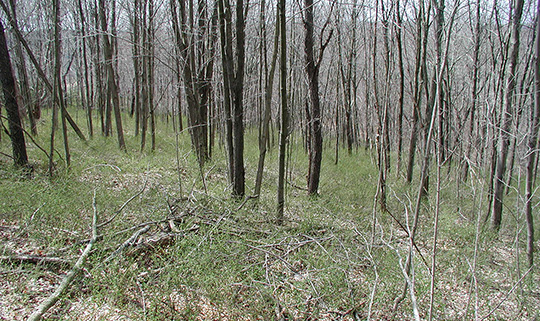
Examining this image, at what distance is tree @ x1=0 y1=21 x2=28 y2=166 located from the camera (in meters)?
4.19

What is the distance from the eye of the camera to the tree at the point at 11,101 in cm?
419

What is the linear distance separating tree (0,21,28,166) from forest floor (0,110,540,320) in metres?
0.26

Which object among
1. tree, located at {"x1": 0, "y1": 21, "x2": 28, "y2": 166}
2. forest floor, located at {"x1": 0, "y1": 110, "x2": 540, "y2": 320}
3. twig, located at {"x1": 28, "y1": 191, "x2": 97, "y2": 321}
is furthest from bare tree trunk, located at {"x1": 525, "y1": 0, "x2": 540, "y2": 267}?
tree, located at {"x1": 0, "y1": 21, "x2": 28, "y2": 166}

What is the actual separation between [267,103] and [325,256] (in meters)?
1.80

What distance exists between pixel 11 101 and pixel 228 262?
12.7ft

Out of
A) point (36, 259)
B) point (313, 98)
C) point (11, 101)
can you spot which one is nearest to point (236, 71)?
point (313, 98)

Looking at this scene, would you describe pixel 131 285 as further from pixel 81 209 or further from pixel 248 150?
pixel 248 150

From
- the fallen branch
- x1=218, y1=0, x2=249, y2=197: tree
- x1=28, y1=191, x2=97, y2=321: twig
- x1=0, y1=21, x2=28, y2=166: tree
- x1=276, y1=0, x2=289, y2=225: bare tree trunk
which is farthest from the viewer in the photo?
x1=0, y1=21, x2=28, y2=166: tree

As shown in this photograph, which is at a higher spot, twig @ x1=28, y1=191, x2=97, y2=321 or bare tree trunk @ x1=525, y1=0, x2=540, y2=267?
bare tree trunk @ x1=525, y1=0, x2=540, y2=267

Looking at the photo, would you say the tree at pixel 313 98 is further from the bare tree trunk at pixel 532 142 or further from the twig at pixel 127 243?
the twig at pixel 127 243

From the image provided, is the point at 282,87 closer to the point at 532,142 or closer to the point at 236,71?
the point at 236,71

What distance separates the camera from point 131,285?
222 cm

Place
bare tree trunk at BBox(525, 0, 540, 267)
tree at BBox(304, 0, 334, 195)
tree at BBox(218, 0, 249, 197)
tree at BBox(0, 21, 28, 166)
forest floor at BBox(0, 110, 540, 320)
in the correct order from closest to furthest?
Result: forest floor at BBox(0, 110, 540, 320) < bare tree trunk at BBox(525, 0, 540, 267) < tree at BBox(218, 0, 249, 197) < tree at BBox(0, 21, 28, 166) < tree at BBox(304, 0, 334, 195)

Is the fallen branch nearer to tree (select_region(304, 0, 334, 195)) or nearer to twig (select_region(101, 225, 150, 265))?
twig (select_region(101, 225, 150, 265))
